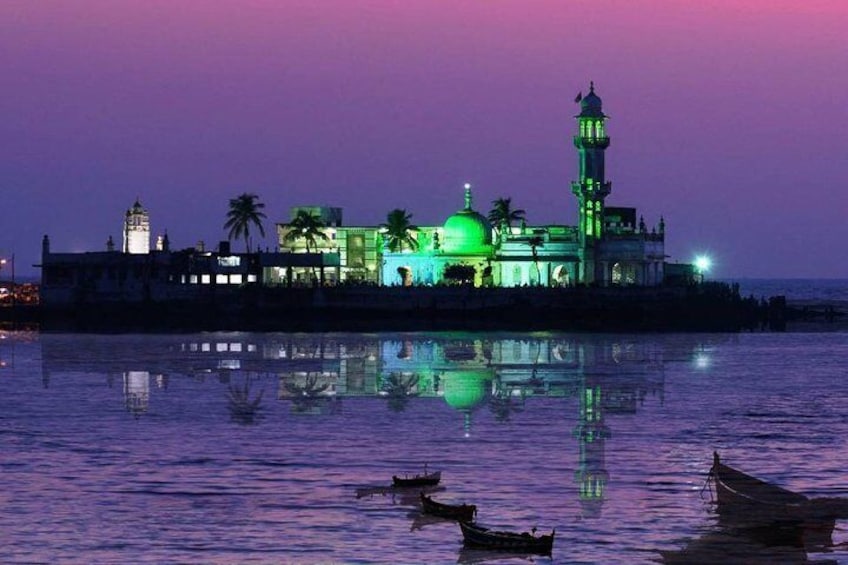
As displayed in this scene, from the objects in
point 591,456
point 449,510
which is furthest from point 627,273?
point 449,510

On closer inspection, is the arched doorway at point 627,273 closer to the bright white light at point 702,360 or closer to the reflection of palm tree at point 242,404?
the bright white light at point 702,360

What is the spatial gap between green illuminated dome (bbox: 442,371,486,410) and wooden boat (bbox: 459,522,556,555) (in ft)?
111

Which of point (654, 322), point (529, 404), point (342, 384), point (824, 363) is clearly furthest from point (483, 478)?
point (654, 322)

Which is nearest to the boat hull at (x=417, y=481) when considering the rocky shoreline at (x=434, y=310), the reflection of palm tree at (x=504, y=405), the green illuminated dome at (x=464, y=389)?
the reflection of palm tree at (x=504, y=405)

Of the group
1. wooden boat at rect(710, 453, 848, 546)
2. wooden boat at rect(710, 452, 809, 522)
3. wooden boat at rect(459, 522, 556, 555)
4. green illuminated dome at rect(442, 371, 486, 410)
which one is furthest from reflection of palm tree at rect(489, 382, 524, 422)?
wooden boat at rect(459, 522, 556, 555)

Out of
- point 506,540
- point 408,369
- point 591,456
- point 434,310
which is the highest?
point 434,310

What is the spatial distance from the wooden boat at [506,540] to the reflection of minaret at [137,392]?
3249 cm

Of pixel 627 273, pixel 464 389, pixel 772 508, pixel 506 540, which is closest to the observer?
pixel 506 540

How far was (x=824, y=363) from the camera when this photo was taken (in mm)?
107000

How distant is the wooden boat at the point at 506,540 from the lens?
128 feet

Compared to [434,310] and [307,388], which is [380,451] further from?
[434,310]

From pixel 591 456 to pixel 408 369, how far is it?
4498cm

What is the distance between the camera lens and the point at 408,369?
10031cm

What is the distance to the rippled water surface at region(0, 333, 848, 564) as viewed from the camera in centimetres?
4125
